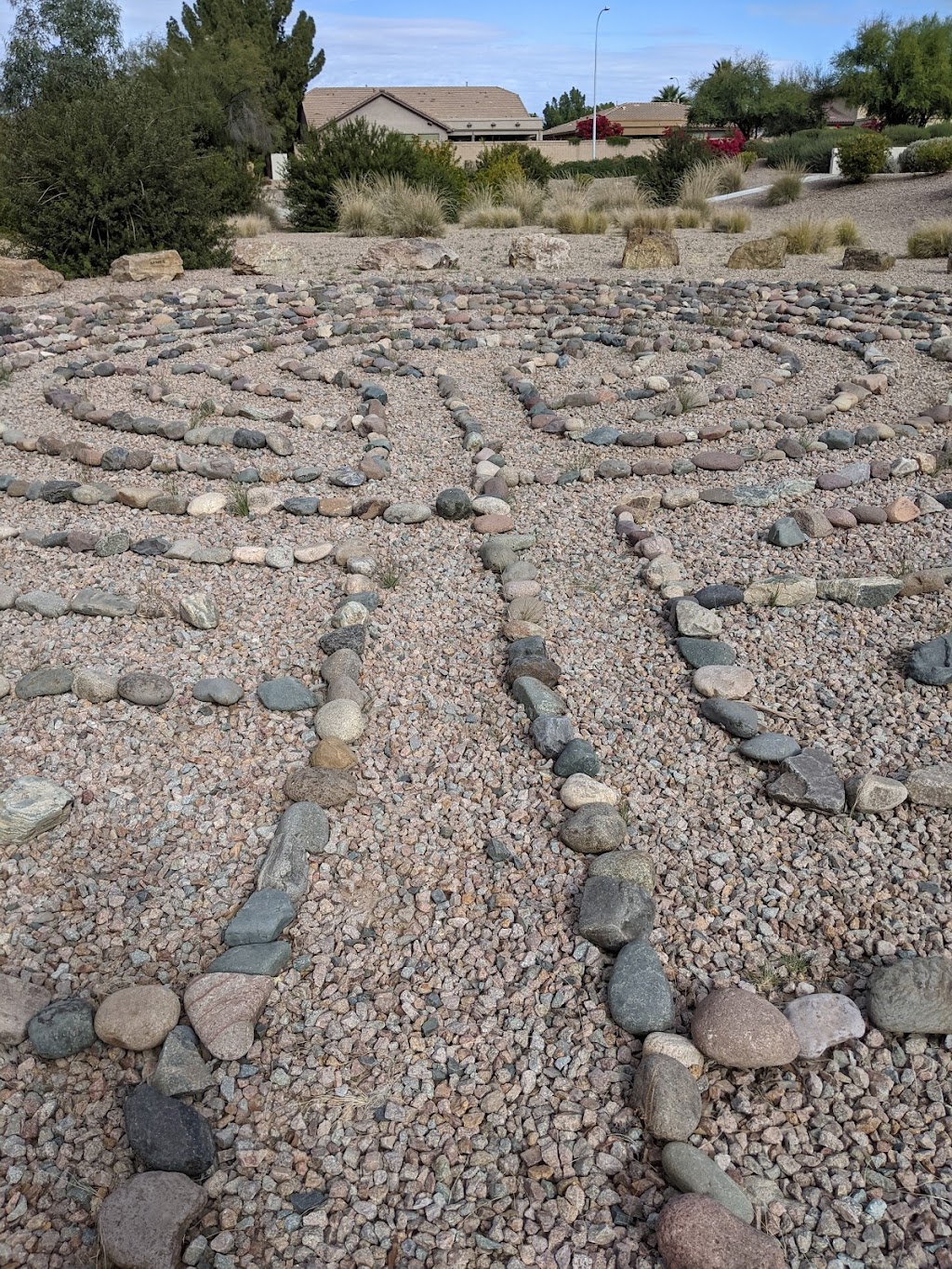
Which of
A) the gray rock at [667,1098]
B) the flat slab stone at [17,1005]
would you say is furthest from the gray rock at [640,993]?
the flat slab stone at [17,1005]

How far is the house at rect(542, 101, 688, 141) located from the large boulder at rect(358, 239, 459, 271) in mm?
57659

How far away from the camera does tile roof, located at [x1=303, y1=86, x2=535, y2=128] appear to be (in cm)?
5603

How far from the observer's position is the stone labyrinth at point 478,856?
236 centimetres

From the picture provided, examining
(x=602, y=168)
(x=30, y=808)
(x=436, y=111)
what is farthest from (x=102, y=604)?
(x=436, y=111)

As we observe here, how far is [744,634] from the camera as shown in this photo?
4941mm

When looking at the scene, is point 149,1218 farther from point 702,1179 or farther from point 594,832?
point 594,832

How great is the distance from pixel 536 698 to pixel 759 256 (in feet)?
45.1

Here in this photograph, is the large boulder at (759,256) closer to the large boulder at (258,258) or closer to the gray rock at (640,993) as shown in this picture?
the large boulder at (258,258)

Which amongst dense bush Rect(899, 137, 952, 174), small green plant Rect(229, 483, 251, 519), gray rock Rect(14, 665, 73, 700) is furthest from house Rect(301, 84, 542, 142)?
gray rock Rect(14, 665, 73, 700)

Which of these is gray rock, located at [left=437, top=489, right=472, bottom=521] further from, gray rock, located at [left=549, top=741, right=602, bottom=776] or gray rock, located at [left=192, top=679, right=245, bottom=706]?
gray rock, located at [left=549, top=741, right=602, bottom=776]

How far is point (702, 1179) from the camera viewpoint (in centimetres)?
230

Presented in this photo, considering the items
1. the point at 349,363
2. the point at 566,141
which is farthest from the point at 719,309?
the point at 566,141

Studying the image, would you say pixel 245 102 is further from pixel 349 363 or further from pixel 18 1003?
pixel 18 1003

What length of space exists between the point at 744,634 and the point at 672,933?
84.6 inches
